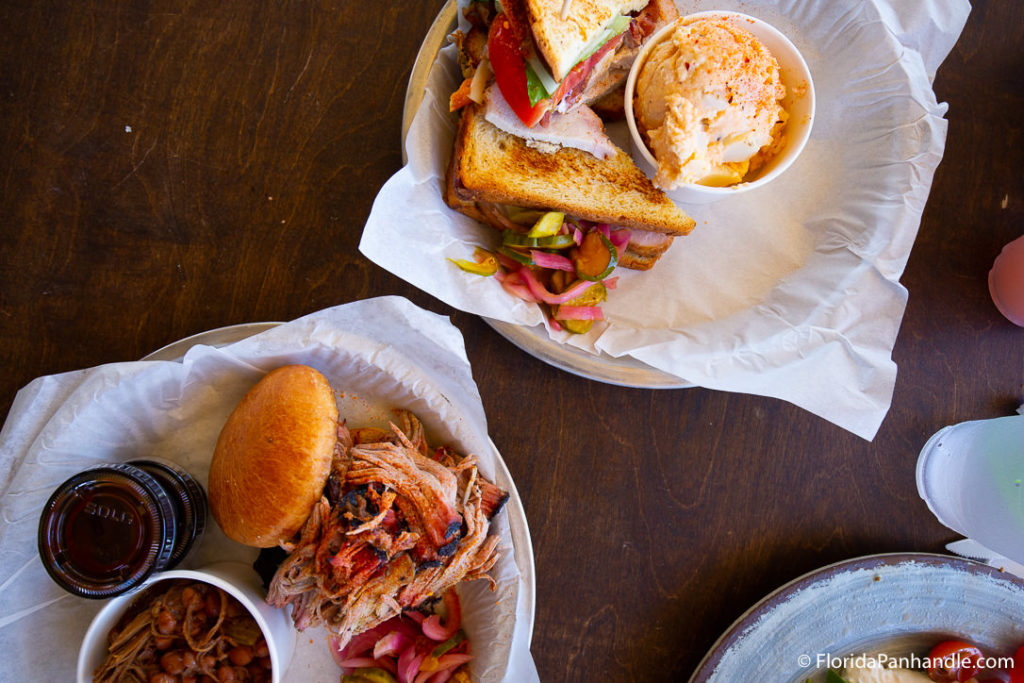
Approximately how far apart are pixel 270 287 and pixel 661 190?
3.12 feet

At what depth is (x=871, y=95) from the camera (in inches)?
61.1

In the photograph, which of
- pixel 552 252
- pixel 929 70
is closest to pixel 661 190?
pixel 552 252

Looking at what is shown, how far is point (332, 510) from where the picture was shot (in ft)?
4.08

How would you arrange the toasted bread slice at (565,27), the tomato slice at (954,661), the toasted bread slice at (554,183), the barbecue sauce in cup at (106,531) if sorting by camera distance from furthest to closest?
the tomato slice at (954,661), the toasted bread slice at (554,183), the toasted bread slice at (565,27), the barbecue sauce in cup at (106,531)

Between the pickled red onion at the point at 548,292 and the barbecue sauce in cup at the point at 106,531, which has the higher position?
the pickled red onion at the point at 548,292

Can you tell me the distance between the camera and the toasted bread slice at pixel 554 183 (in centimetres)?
140

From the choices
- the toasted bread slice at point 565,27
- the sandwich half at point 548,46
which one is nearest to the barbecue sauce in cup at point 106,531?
the sandwich half at point 548,46

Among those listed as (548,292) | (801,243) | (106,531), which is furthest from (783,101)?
(106,531)

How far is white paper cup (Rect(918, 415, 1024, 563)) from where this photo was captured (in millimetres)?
1501

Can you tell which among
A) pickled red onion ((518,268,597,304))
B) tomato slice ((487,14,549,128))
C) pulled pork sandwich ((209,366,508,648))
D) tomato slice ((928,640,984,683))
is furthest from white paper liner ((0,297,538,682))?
tomato slice ((928,640,984,683))

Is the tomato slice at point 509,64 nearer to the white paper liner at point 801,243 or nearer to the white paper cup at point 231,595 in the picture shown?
the white paper liner at point 801,243

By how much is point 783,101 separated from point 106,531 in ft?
5.46

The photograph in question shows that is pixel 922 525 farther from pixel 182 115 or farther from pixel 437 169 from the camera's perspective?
pixel 182 115

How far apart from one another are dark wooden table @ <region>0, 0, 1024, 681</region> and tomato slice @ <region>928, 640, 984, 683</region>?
0.23 metres
